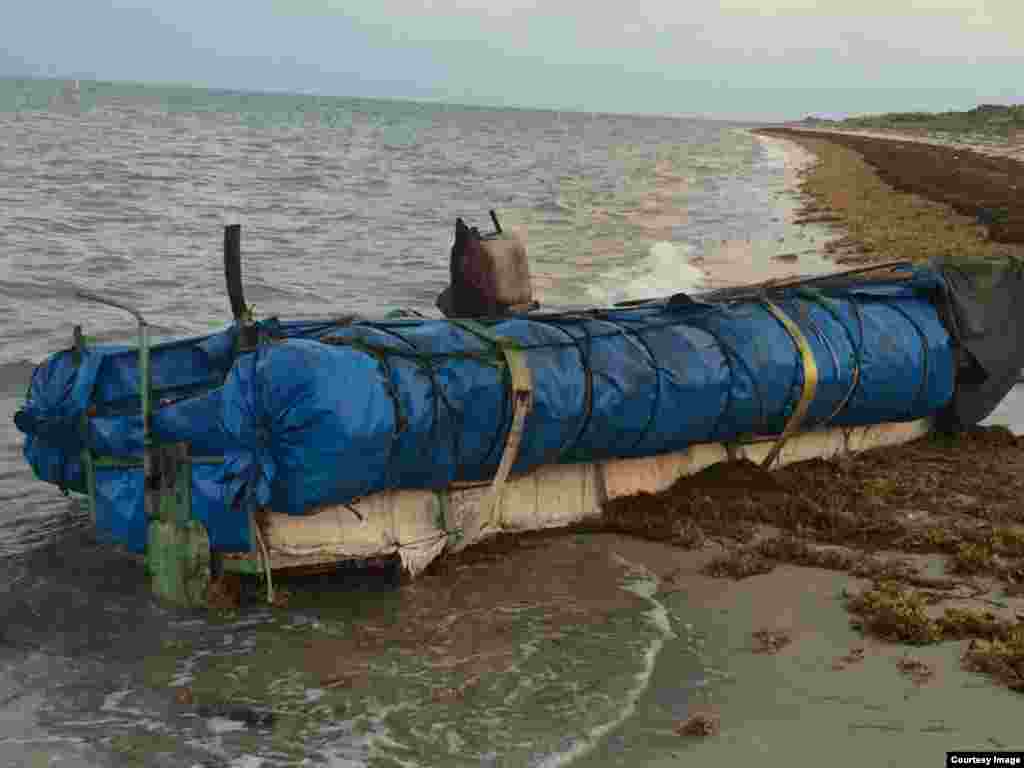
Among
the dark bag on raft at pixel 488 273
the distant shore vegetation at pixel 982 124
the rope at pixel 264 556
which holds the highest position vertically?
the distant shore vegetation at pixel 982 124

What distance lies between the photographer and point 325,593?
275 inches

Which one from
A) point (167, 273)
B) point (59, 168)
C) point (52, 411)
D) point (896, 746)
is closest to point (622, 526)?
point (896, 746)

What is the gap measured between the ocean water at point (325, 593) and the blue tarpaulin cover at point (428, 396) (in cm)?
74

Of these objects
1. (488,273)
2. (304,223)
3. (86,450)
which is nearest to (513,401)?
(488,273)

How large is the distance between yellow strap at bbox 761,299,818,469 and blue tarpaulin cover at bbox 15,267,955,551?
48mm

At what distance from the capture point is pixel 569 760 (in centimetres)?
501

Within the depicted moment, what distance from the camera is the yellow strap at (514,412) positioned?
7.00 m

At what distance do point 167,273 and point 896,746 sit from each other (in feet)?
60.0

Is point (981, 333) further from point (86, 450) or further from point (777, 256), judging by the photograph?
point (777, 256)

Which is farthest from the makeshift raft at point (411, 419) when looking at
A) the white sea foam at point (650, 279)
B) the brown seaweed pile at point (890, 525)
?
the white sea foam at point (650, 279)

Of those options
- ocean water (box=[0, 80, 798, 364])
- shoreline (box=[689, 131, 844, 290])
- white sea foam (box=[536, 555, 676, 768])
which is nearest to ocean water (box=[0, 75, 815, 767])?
white sea foam (box=[536, 555, 676, 768])

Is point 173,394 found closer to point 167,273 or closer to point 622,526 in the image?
point 622,526

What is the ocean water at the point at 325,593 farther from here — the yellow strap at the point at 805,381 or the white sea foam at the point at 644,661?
the yellow strap at the point at 805,381

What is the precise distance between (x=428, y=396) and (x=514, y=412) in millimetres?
605
